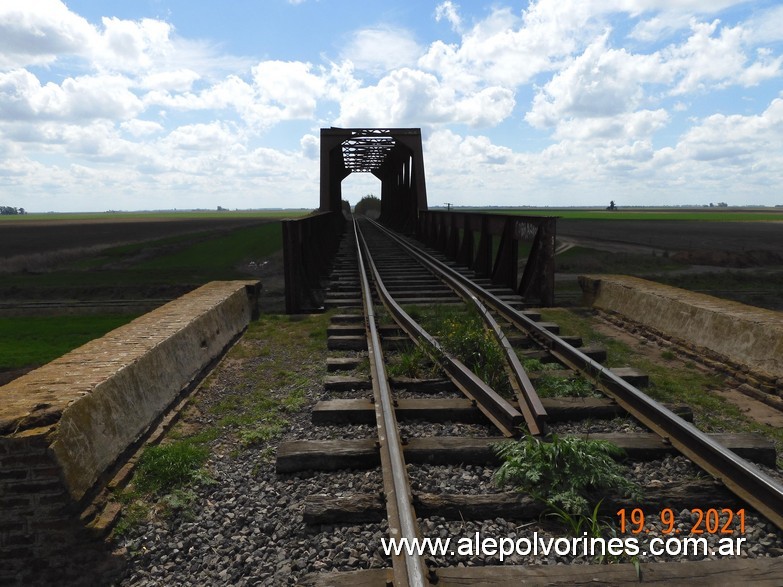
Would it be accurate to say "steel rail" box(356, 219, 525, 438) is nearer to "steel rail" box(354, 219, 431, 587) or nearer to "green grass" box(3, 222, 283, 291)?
"steel rail" box(354, 219, 431, 587)

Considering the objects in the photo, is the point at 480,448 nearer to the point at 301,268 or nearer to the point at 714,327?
the point at 714,327

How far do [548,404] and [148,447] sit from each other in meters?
2.97

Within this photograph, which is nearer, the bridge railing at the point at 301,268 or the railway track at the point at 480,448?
the railway track at the point at 480,448

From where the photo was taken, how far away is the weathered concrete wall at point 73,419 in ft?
10.1

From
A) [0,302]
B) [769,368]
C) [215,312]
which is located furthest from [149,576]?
[0,302]

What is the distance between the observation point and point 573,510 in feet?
9.76

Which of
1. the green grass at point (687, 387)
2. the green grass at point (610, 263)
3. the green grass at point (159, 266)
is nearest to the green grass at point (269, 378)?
the green grass at point (687, 387)

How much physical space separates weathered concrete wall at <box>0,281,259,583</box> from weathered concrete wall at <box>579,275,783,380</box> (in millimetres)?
5598

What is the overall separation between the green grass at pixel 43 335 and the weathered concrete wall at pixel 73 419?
7156 mm

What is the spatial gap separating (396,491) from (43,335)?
13806 millimetres

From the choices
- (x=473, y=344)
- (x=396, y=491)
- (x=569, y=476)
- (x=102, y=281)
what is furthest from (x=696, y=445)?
(x=102, y=281)
